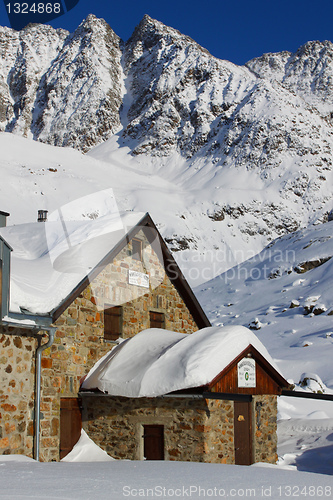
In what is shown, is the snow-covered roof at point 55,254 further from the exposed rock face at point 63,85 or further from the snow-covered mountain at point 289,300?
the exposed rock face at point 63,85

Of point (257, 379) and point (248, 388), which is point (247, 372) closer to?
point (248, 388)

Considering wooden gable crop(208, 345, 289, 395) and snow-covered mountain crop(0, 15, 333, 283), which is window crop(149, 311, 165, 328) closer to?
wooden gable crop(208, 345, 289, 395)

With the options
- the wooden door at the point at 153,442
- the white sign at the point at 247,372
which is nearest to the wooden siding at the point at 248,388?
the white sign at the point at 247,372

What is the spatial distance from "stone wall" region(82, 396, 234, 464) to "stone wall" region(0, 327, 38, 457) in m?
1.67

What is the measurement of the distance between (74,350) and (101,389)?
1.02 meters

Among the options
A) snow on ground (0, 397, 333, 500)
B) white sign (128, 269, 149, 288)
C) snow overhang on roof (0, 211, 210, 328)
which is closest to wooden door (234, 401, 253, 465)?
snow on ground (0, 397, 333, 500)

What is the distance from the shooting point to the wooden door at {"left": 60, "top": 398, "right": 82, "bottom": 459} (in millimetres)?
11516

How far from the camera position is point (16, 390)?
1038cm

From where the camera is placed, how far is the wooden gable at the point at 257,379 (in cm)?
1120

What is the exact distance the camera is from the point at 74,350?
11758 mm

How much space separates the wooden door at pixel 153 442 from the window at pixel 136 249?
4310 mm

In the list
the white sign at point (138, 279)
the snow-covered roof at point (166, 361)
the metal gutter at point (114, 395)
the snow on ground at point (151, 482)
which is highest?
the white sign at point (138, 279)

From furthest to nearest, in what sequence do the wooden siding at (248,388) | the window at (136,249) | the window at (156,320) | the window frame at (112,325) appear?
the window at (156,320) < the window at (136,249) < the window frame at (112,325) < the wooden siding at (248,388)

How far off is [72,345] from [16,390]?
1661mm
